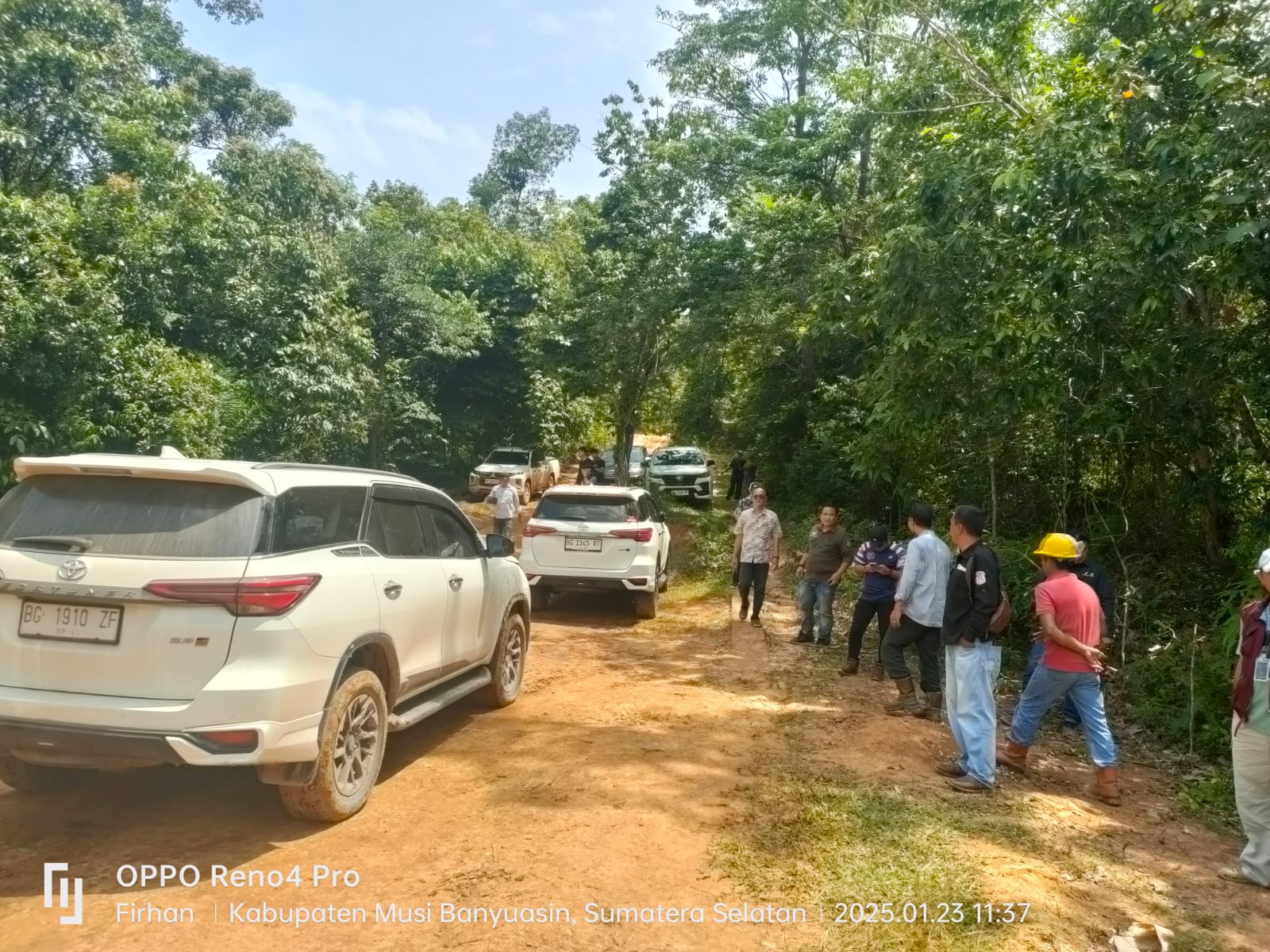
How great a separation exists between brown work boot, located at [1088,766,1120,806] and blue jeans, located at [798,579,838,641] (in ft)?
12.8

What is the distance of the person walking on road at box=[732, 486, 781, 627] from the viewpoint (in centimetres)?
1007

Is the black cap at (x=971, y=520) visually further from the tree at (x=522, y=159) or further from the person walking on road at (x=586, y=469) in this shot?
the tree at (x=522, y=159)

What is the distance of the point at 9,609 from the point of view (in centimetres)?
381

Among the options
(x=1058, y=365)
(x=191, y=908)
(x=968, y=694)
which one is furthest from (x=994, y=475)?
(x=191, y=908)

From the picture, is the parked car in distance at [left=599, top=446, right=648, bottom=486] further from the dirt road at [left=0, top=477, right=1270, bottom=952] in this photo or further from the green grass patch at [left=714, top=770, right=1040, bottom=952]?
the green grass patch at [left=714, top=770, right=1040, bottom=952]

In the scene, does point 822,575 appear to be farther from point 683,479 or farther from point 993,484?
point 683,479

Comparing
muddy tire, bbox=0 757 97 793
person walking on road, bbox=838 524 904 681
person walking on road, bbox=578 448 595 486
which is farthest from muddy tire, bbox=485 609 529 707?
person walking on road, bbox=578 448 595 486

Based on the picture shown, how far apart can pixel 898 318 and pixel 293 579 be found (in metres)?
6.29

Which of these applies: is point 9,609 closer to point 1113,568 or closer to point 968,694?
point 968,694

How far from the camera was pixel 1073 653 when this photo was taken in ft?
17.3

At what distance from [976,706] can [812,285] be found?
1213cm

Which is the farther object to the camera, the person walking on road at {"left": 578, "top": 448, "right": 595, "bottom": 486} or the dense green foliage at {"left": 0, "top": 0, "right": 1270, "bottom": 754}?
the person walking on road at {"left": 578, "top": 448, "right": 595, "bottom": 486}
